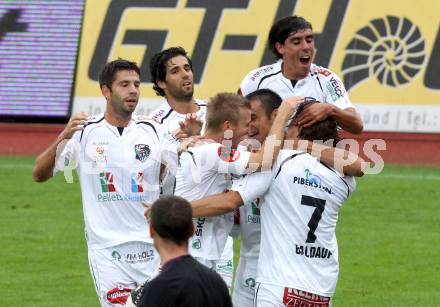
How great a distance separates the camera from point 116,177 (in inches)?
387

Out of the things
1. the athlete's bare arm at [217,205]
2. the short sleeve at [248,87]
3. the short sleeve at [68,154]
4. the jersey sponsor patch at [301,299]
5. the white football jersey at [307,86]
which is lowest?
the jersey sponsor patch at [301,299]

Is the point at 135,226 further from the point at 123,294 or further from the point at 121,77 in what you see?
the point at 121,77

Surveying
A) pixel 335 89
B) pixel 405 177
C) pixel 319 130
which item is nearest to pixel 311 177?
pixel 319 130

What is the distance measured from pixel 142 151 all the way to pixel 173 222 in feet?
11.0

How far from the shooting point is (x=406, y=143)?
2125cm

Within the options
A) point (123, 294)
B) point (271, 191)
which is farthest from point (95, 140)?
point (271, 191)

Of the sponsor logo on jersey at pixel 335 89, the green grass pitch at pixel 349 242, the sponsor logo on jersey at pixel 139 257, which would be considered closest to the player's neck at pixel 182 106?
the sponsor logo on jersey at pixel 335 89

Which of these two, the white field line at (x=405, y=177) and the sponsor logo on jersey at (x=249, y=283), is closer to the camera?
the sponsor logo on jersey at (x=249, y=283)

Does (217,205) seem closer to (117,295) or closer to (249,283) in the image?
(117,295)

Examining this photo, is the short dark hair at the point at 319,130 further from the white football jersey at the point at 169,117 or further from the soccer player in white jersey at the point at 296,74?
the white football jersey at the point at 169,117

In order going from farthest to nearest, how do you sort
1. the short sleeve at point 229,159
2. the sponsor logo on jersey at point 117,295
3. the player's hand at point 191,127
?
1. the sponsor logo on jersey at point 117,295
2. the player's hand at point 191,127
3. the short sleeve at point 229,159

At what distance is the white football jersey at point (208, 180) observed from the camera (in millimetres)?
8680

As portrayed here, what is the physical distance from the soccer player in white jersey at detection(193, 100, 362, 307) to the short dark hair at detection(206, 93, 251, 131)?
19.0 inches

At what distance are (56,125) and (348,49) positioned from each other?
5668 mm
